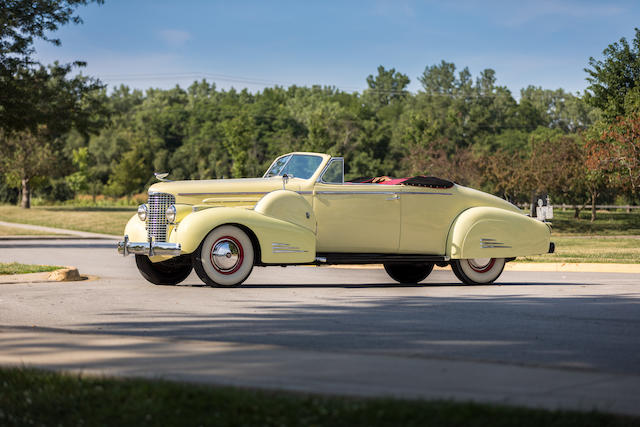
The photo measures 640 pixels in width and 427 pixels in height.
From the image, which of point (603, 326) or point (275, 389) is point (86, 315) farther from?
point (603, 326)

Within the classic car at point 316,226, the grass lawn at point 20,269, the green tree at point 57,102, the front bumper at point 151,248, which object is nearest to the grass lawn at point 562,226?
the green tree at point 57,102

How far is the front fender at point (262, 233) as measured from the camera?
1222 cm

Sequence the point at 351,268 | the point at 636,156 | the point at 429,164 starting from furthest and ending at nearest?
the point at 429,164
the point at 636,156
the point at 351,268

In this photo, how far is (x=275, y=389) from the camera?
5.32 metres

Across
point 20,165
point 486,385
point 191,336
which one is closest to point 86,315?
point 191,336

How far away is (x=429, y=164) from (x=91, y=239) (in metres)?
27.1

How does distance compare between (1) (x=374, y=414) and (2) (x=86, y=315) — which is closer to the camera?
(1) (x=374, y=414)

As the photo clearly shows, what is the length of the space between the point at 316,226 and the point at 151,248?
2673 millimetres

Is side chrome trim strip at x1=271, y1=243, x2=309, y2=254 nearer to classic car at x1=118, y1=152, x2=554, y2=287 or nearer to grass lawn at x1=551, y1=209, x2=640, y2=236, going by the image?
classic car at x1=118, y1=152, x2=554, y2=287

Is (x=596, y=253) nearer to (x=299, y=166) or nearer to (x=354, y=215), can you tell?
(x=354, y=215)

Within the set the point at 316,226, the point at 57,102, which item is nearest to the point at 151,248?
the point at 316,226

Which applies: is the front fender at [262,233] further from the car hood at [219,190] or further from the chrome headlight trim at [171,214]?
the car hood at [219,190]

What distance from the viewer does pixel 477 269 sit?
14617 mm

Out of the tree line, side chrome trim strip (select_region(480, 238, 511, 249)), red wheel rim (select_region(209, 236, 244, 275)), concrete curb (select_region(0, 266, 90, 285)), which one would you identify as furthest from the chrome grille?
the tree line
